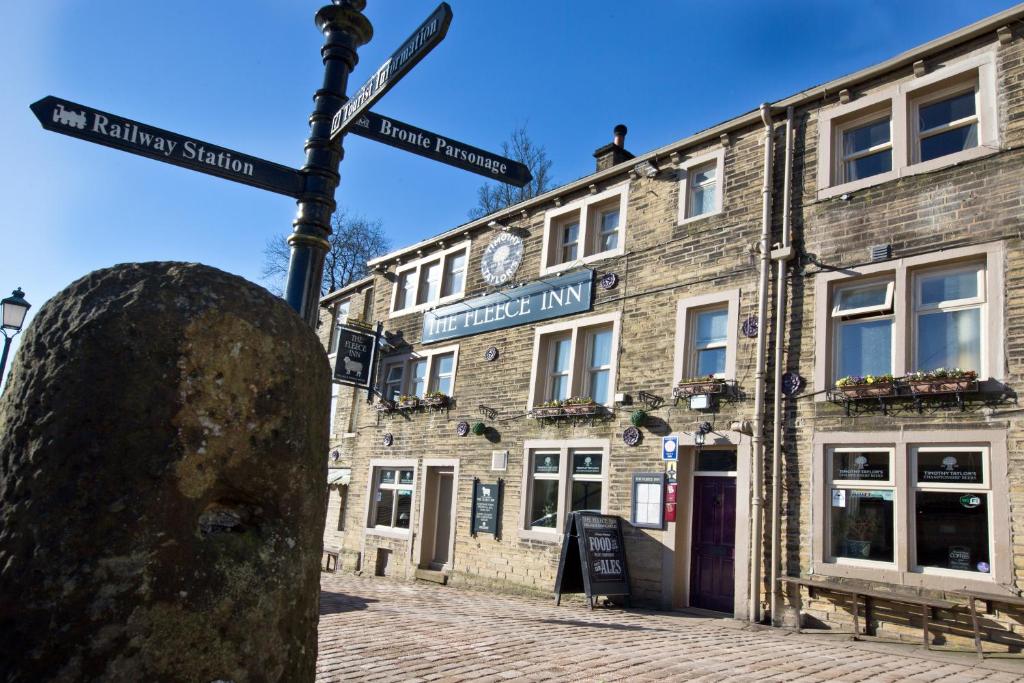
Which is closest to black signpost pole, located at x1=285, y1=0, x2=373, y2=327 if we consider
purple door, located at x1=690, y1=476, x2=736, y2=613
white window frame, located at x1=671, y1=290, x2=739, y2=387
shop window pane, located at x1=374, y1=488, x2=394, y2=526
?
white window frame, located at x1=671, y1=290, x2=739, y2=387

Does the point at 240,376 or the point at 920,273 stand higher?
the point at 920,273

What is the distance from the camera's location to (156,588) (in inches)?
81.4

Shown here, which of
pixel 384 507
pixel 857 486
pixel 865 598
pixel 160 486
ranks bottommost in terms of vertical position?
pixel 865 598

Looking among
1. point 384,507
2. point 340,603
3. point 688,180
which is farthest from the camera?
point 384,507

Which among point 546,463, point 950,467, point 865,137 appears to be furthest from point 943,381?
point 546,463

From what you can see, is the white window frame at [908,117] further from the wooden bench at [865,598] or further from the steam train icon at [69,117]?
the steam train icon at [69,117]

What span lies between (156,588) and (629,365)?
1115 centimetres

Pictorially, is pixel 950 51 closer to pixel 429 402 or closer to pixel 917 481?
pixel 917 481

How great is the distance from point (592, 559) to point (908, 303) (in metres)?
5.46

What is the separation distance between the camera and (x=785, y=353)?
10727 mm

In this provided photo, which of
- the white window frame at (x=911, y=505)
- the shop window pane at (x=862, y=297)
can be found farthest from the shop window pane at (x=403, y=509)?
the shop window pane at (x=862, y=297)

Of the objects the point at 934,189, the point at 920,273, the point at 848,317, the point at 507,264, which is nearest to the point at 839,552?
the point at 848,317

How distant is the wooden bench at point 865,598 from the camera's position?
8.38m

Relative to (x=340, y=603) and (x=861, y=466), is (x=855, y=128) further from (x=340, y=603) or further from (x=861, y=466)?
(x=340, y=603)
